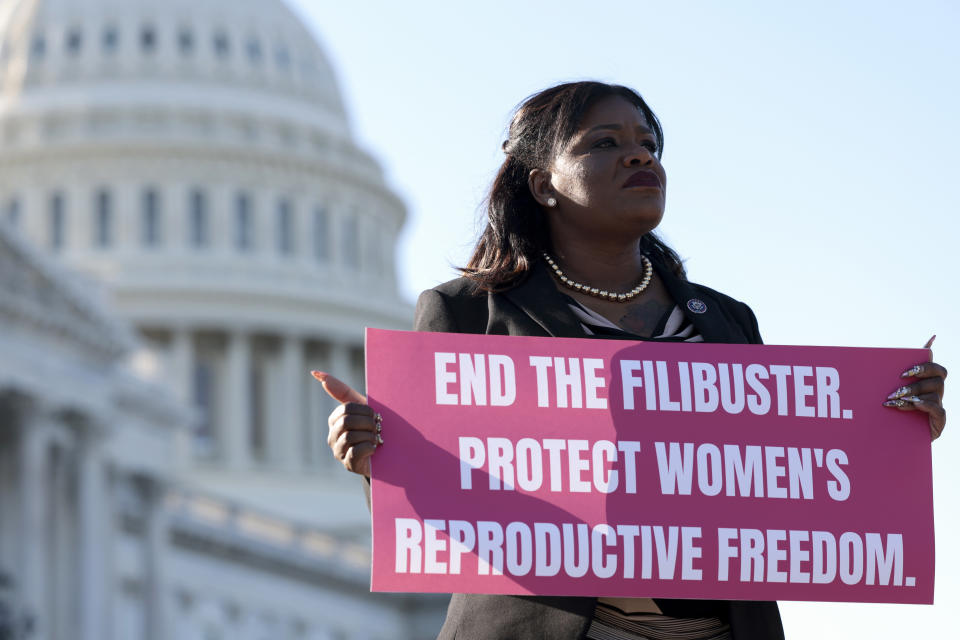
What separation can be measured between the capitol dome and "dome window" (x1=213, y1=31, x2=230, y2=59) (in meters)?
0.10

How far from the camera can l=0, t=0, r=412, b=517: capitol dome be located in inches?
3602

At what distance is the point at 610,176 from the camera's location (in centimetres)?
612

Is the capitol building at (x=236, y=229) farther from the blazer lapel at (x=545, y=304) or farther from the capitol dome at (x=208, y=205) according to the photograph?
the blazer lapel at (x=545, y=304)

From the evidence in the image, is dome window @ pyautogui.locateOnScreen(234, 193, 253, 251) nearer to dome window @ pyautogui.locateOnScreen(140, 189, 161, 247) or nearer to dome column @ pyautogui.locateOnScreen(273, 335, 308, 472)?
dome window @ pyautogui.locateOnScreen(140, 189, 161, 247)

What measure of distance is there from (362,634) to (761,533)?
7207 cm

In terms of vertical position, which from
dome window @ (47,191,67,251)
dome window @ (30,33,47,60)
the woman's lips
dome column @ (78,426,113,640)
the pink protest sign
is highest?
dome window @ (30,33,47,60)

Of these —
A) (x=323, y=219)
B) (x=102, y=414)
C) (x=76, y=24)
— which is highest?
(x=76, y=24)

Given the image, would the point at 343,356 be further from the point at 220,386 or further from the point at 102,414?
the point at 102,414

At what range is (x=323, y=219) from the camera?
97938 mm

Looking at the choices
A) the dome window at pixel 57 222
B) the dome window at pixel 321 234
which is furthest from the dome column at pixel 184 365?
the dome window at pixel 321 234

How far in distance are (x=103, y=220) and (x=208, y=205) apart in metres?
4.56

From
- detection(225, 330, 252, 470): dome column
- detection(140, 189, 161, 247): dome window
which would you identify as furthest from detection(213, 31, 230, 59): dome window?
detection(225, 330, 252, 470): dome column

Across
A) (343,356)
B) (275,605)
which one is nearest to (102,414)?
(275,605)

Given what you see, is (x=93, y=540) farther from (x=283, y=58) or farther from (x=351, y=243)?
(x=283, y=58)
